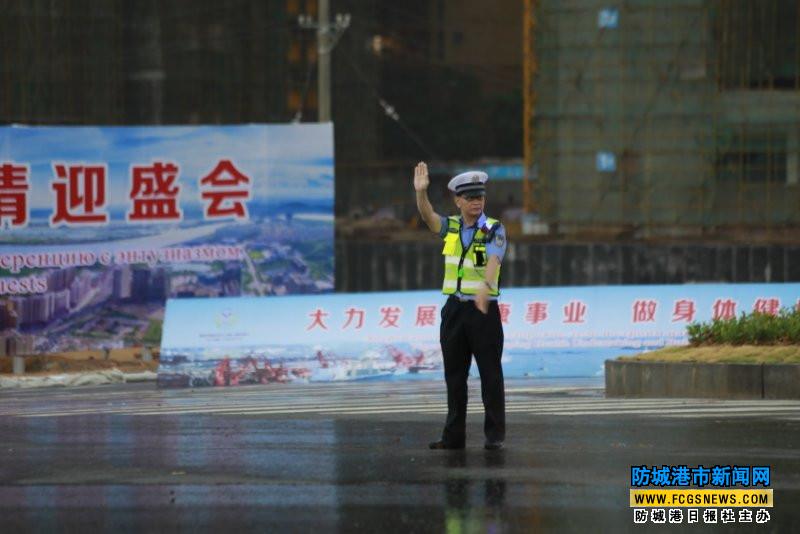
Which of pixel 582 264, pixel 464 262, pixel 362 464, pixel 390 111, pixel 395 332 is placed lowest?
pixel 362 464

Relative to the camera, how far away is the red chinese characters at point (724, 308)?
18.1 metres

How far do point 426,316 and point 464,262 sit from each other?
27.2ft

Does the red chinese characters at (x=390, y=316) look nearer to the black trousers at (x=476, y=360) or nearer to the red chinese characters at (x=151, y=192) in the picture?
the red chinese characters at (x=151, y=192)

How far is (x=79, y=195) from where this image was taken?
2003 cm

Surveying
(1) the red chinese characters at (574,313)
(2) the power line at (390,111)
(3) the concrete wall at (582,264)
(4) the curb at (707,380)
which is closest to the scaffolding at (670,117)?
(3) the concrete wall at (582,264)

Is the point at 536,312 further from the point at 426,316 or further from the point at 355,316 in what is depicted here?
the point at 355,316

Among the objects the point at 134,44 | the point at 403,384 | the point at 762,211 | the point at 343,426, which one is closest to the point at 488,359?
the point at 343,426

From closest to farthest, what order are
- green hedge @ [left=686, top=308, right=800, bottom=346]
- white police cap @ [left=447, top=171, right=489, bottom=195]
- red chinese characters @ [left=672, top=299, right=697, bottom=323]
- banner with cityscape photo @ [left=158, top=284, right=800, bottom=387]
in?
1. white police cap @ [left=447, top=171, right=489, bottom=195]
2. green hedge @ [left=686, top=308, right=800, bottom=346]
3. banner with cityscape photo @ [left=158, top=284, right=800, bottom=387]
4. red chinese characters @ [left=672, top=299, right=697, bottom=323]

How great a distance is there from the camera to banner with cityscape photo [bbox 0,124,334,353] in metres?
20.0

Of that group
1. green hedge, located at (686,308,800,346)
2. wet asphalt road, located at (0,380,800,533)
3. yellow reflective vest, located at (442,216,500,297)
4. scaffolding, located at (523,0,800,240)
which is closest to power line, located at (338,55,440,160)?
scaffolding, located at (523,0,800,240)

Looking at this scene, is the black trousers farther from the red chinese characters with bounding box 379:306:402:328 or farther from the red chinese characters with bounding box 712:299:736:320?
the red chinese characters with bounding box 712:299:736:320

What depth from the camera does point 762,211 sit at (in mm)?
50219

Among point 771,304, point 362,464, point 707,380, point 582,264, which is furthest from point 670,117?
point 362,464

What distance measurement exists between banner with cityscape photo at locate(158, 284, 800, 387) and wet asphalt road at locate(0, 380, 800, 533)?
4.23m
